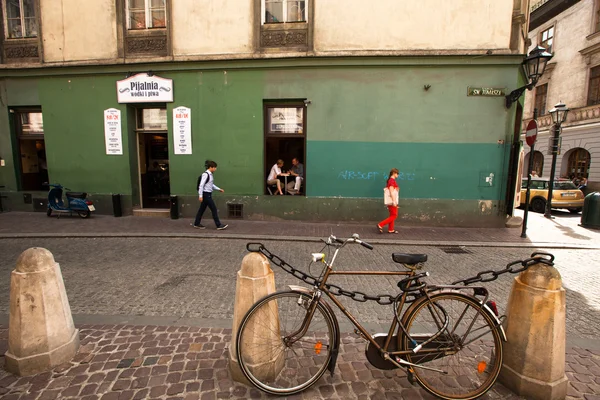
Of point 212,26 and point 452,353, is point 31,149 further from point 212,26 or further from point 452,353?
point 452,353

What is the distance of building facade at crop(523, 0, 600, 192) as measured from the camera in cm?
1947

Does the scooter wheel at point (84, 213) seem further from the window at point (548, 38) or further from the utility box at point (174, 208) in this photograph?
the window at point (548, 38)

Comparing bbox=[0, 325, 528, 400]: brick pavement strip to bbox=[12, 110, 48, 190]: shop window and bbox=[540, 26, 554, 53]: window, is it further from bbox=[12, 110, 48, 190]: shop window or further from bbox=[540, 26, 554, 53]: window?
bbox=[540, 26, 554, 53]: window

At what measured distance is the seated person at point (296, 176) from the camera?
957 cm

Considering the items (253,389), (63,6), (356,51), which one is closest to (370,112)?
(356,51)

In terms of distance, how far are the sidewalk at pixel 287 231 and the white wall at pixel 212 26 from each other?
5.43 meters

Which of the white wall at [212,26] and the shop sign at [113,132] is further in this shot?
the shop sign at [113,132]

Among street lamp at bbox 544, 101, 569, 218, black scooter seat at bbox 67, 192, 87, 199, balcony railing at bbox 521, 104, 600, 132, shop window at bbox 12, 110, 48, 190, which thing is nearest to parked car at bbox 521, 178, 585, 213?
street lamp at bbox 544, 101, 569, 218

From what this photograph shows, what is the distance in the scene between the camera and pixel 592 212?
31.6ft

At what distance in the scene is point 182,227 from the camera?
28.0 feet

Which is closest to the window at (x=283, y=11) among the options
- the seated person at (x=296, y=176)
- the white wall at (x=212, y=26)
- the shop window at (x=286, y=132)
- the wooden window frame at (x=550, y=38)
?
the white wall at (x=212, y=26)

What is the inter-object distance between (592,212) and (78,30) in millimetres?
17643

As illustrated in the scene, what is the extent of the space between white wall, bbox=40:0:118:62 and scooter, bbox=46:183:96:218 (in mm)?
4423

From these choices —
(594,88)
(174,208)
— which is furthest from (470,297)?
(594,88)
